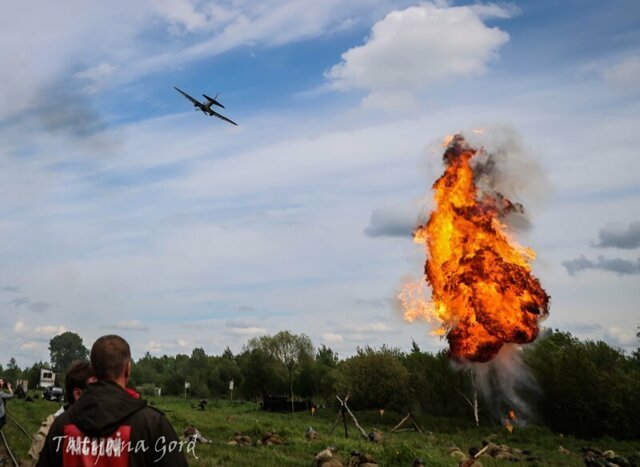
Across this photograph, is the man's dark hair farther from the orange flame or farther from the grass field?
the orange flame

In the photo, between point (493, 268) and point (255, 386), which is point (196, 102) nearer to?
point (493, 268)

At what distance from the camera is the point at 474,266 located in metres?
29.8

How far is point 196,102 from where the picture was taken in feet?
99.6

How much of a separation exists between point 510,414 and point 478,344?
32.6 ft

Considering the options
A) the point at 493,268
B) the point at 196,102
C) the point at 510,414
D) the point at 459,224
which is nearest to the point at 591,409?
the point at 510,414

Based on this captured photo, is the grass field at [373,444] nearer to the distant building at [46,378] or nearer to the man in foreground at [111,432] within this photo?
the man in foreground at [111,432]

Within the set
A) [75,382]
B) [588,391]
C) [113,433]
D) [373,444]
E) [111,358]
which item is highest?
[111,358]

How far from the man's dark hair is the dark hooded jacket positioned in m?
0.10

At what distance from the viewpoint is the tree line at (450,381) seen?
117 feet

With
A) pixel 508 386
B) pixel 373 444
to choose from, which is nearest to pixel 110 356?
pixel 373 444

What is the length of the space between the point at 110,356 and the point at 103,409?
0.40 metres

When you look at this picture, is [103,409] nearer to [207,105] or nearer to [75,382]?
[75,382]

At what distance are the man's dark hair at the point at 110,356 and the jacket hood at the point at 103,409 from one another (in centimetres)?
10

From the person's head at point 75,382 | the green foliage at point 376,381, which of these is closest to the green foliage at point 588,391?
the green foliage at point 376,381
